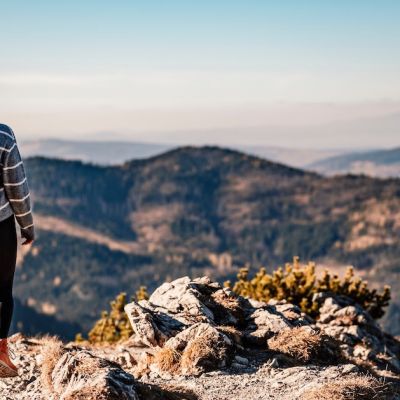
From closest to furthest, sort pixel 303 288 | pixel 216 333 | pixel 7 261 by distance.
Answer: pixel 7 261 → pixel 216 333 → pixel 303 288

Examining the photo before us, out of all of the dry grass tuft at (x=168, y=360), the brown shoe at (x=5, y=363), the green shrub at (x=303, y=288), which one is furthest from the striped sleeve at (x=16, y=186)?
the green shrub at (x=303, y=288)

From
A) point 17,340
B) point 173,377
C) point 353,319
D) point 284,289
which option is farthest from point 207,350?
point 284,289

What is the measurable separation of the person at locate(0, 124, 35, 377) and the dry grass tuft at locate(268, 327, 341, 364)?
9269 mm

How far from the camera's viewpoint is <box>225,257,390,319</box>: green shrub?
37.8 m

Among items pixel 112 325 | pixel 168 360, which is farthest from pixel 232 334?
pixel 112 325

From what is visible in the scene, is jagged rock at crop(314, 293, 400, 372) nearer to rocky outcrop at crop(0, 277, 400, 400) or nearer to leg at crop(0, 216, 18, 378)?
rocky outcrop at crop(0, 277, 400, 400)

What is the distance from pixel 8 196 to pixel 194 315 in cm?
1059

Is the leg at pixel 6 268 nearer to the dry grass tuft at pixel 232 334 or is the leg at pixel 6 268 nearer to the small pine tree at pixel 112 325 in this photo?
the dry grass tuft at pixel 232 334

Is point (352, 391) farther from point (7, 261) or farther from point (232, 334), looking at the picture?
point (7, 261)

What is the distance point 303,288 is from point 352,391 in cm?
2414

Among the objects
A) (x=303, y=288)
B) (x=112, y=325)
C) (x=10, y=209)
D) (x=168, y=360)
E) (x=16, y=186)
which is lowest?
(x=112, y=325)

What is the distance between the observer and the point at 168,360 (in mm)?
16938

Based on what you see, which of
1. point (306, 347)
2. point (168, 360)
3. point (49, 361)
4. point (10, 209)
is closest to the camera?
point (10, 209)

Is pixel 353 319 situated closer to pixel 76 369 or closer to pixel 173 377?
pixel 173 377
